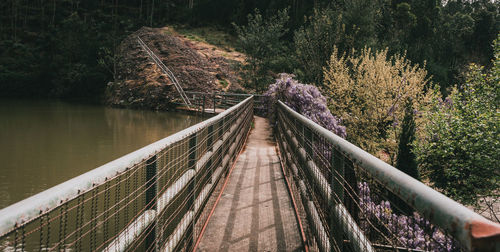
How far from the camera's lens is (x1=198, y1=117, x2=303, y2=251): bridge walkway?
3597 millimetres

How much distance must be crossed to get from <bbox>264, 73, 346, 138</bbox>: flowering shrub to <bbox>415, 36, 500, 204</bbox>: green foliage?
126 inches

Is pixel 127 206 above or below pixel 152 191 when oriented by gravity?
below

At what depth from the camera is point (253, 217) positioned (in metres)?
4.38

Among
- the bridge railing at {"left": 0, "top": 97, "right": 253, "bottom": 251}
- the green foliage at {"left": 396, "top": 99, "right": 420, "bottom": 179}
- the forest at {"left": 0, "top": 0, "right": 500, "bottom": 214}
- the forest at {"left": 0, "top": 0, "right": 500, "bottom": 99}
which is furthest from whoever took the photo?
the forest at {"left": 0, "top": 0, "right": 500, "bottom": 99}

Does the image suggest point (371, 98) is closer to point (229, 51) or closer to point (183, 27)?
point (229, 51)

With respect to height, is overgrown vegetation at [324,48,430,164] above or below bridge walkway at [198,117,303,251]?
above

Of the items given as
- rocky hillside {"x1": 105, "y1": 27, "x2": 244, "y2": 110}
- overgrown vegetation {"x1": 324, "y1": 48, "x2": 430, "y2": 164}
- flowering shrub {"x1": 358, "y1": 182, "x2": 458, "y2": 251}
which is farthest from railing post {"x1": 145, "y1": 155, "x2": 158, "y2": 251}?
rocky hillside {"x1": 105, "y1": 27, "x2": 244, "y2": 110}

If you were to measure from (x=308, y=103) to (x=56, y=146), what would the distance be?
9026mm

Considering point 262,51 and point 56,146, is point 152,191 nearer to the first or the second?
point 56,146

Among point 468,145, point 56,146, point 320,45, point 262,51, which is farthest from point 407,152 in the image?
point 262,51

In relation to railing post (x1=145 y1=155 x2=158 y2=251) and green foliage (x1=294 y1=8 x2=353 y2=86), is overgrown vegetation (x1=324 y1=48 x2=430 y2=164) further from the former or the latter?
railing post (x1=145 y1=155 x2=158 y2=251)

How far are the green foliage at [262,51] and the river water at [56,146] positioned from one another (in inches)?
315

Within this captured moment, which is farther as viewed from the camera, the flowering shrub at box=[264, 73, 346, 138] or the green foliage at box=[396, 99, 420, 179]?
the green foliage at box=[396, 99, 420, 179]

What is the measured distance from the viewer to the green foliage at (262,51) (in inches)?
953
